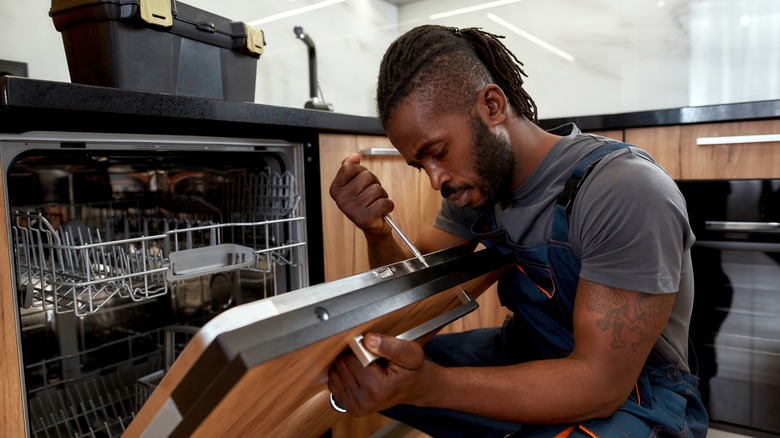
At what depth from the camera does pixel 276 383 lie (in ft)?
1.73

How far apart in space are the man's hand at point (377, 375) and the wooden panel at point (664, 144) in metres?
1.22

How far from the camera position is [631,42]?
2.16m

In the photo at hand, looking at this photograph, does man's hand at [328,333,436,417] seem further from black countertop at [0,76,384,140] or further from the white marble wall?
the white marble wall

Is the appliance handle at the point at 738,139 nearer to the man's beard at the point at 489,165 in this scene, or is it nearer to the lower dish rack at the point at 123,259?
the man's beard at the point at 489,165

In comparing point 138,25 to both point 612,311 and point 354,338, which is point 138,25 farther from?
point 612,311

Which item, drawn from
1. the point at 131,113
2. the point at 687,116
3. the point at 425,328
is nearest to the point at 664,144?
the point at 687,116

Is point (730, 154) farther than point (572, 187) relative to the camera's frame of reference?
Yes

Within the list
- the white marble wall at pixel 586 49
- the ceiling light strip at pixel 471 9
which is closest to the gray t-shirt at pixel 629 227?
the white marble wall at pixel 586 49

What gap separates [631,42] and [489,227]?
151 centimetres

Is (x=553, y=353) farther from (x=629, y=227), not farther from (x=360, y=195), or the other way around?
(x=360, y=195)

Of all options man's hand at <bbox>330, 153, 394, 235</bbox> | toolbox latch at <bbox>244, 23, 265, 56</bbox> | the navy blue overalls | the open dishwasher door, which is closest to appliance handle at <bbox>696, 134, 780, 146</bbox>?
the navy blue overalls

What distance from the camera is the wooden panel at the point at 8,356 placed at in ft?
2.40

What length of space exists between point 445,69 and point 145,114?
497mm

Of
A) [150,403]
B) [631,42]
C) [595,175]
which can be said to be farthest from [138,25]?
[631,42]
